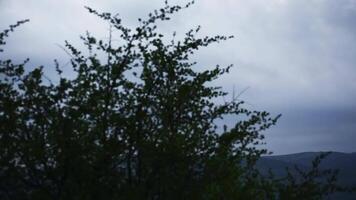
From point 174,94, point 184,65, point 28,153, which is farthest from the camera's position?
point 184,65

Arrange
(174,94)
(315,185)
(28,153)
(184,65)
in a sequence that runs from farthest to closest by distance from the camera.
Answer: (315,185) < (184,65) < (174,94) < (28,153)

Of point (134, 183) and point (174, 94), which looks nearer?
point (134, 183)

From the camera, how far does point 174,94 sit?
9.78m

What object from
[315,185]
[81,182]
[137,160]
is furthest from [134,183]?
[315,185]

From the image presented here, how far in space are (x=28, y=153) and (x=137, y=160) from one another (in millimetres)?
2335

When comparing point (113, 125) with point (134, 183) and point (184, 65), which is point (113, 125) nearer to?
point (134, 183)

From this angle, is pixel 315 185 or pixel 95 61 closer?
pixel 95 61

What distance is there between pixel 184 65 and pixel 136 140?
246 centimetres

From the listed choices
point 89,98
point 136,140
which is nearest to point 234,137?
point 136,140

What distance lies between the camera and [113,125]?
9.10 meters

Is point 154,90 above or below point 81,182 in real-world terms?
above

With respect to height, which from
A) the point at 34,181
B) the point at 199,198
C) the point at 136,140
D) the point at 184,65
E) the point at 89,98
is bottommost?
the point at 199,198

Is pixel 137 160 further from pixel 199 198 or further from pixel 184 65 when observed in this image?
pixel 184 65

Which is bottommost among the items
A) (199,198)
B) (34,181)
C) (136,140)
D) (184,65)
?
(199,198)
